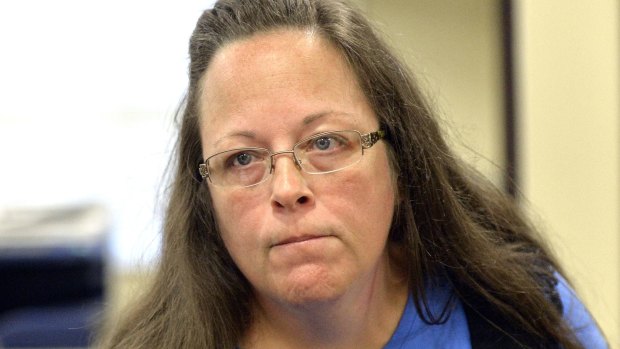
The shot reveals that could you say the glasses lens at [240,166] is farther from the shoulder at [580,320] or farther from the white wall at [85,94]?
the white wall at [85,94]

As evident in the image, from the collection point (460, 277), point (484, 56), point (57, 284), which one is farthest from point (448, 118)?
point (57, 284)

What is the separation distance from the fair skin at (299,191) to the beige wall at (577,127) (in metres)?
1.61

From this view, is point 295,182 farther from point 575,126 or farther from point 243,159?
point 575,126

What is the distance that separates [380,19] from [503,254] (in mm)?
436

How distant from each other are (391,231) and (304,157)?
0.89ft

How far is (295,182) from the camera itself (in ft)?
3.82

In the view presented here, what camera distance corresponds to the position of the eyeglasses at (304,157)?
1188 millimetres

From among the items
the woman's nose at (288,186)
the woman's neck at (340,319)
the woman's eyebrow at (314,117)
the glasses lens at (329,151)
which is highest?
the woman's eyebrow at (314,117)

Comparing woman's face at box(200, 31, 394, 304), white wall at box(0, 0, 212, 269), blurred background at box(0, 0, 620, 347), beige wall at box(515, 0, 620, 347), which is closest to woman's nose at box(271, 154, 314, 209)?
woman's face at box(200, 31, 394, 304)

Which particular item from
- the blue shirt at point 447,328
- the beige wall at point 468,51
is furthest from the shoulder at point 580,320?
the beige wall at point 468,51

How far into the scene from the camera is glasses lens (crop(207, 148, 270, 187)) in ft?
3.95

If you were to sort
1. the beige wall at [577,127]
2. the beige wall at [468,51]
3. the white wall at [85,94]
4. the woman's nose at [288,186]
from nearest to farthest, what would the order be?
the woman's nose at [288,186] → the beige wall at [577,127] → the beige wall at [468,51] → the white wall at [85,94]

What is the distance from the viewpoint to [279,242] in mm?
1166

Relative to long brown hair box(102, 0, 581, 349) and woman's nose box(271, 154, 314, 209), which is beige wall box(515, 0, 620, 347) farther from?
woman's nose box(271, 154, 314, 209)
